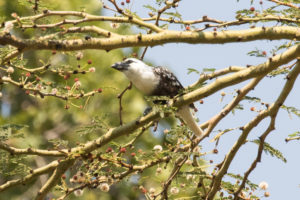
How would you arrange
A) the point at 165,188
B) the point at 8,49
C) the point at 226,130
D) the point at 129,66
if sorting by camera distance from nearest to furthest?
1. the point at 8,49
2. the point at 165,188
3. the point at 226,130
4. the point at 129,66

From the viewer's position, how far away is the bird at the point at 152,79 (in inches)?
166

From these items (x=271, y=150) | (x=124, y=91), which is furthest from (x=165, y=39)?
(x=271, y=150)

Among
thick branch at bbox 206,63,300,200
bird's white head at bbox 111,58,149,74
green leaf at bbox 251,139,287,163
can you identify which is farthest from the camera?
bird's white head at bbox 111,58,149,74

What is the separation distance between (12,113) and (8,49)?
5490mm

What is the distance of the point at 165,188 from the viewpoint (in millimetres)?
3260

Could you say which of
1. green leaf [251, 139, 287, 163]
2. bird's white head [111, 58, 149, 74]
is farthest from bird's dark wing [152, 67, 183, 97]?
green leaf [251, 139, 287, 163]

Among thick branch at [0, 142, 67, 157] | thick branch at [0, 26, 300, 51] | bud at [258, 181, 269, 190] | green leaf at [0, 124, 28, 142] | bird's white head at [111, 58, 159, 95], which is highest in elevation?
thick branch at [0, 26, 300, 51]

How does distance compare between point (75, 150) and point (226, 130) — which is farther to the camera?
point (226, 130)

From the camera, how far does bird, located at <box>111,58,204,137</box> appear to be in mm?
4211

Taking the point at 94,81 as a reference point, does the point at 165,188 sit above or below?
above

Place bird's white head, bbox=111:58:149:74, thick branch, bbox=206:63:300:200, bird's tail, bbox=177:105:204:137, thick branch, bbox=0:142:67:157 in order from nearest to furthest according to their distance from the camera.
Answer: thick branch, bbox=0:142:67:157, thick branch, bbox=206:63:300:200, bird's tail, bbox=177:105:204:137, bird's white head, bbox=111:58:149:74

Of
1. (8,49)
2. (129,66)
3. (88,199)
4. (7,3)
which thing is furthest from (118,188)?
(8,49)

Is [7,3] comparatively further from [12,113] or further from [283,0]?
[283,0]

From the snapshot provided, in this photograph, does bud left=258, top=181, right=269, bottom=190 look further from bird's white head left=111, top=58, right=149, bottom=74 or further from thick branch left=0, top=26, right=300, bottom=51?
bird's white head left=111, top=58, right=149, bottom=74
